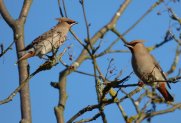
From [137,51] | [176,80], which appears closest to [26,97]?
[176,80]

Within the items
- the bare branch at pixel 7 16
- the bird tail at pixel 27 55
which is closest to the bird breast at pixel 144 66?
the bird tail at pixel 27 55

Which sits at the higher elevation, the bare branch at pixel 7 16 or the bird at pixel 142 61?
the bare branch at pixel 7 16

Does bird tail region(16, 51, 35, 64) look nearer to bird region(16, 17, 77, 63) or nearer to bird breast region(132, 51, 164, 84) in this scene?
bird region(16, 17, 77, 63)

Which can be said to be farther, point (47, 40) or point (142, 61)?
point (142, 61)

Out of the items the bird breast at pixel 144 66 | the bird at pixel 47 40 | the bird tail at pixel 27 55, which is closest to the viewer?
the bird tail at pixel 27 55

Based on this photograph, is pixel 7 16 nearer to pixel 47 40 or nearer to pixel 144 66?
pixel 47 40

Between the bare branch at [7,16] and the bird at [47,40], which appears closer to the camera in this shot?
the bare branch at [7,16]

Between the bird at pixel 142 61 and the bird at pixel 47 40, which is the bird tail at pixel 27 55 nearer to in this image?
the bird at pixel 47 40

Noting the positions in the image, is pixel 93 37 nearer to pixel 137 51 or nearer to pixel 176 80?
pixel 176 80

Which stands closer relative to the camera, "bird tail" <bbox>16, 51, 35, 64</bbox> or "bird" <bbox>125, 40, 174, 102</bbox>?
"bird tail" <bbox>16, 51, 35, 64</bbox>

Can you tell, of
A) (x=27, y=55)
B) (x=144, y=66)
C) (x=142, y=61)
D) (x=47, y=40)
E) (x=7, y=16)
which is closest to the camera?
(x=7, y=16)

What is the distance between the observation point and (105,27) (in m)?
3.59

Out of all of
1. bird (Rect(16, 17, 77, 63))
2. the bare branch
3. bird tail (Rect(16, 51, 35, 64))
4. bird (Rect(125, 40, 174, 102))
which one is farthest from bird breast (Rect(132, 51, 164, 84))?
the bare branch

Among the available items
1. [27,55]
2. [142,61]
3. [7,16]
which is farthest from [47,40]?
[142,61]
